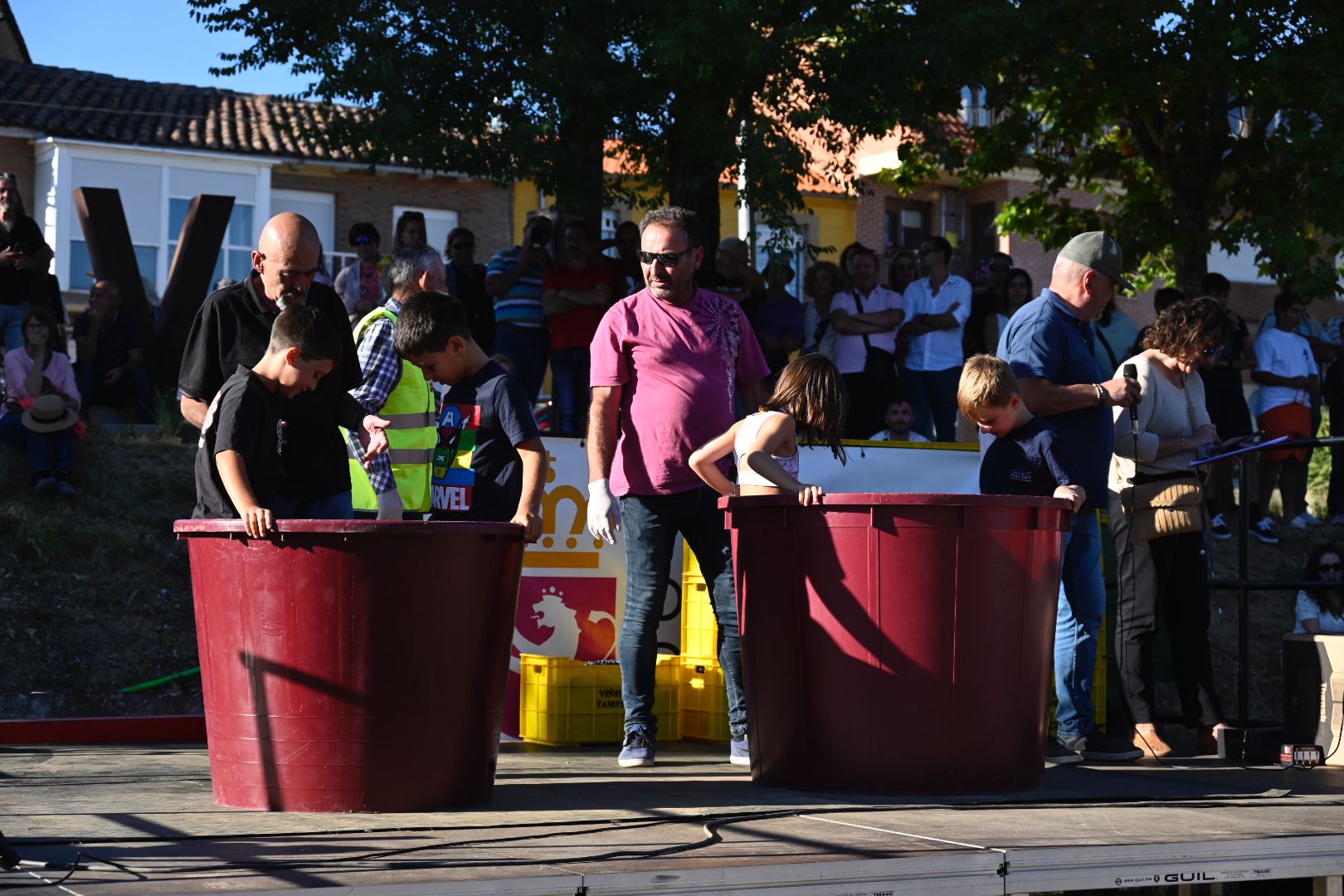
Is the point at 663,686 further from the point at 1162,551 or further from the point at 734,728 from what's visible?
the point at 1162,551

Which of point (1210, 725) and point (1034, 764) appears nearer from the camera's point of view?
point (1034, 764)

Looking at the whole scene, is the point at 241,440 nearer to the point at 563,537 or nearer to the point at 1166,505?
the point at 563,537

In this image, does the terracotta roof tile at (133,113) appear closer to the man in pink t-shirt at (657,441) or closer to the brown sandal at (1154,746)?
the man in pink t-shirt at (657,441)

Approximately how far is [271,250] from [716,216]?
8.65 metres

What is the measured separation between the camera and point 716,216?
14297mm

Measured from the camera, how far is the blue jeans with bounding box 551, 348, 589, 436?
11.9 metres

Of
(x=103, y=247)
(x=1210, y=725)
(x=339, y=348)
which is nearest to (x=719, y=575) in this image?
(x=339, y=348)

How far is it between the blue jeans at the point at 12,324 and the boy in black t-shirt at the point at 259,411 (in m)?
7.59

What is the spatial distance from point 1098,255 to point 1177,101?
11205mm

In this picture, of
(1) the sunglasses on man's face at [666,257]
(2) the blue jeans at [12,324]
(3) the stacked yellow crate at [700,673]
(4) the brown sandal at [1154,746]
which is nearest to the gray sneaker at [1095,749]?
(4) the brown sandal at [1154,746]

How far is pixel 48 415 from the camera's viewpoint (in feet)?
38.2

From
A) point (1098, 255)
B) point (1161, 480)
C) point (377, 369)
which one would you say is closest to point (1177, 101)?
point (1161, 480)

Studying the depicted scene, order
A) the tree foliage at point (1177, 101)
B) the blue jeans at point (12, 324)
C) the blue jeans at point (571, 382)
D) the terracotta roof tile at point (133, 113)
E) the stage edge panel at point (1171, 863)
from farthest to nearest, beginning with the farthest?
the terracotta roof tile at point (133, 113), the tree foliage at point (1177, 101), the blue jeans at point (12, 324), the blue jeans at point (571, 382), the stage edge panel at point (1171, 863)

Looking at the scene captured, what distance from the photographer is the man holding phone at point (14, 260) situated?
12.6 metres
